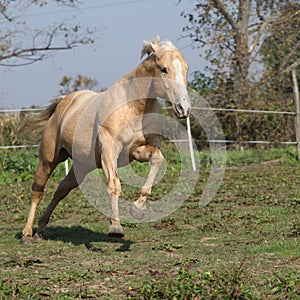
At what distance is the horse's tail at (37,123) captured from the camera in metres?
8.51

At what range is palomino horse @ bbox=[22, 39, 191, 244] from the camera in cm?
631

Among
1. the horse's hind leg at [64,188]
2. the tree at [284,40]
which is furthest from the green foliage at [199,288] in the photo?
the tree at [284,40]

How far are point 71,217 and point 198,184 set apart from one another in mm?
3825

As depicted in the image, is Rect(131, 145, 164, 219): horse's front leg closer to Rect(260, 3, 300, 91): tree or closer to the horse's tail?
the horse's tail

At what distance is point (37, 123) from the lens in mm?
8703

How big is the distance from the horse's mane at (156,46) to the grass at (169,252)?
1.99 metres

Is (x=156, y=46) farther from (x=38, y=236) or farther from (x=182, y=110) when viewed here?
(x=38, y=236)

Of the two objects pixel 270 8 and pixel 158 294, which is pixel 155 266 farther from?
pixel 270 8

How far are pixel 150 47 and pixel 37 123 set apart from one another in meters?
2.60

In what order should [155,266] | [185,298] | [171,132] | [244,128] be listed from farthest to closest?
[244,128]
[171,132]
[155,266]
[185,298]

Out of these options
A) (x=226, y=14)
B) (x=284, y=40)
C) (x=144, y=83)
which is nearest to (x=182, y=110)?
(x=144, y=83)

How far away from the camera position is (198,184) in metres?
12.4

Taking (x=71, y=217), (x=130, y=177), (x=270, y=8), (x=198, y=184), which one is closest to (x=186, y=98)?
(x=71, y=217)

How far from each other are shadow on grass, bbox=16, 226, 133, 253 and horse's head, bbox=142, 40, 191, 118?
62.5 inches
